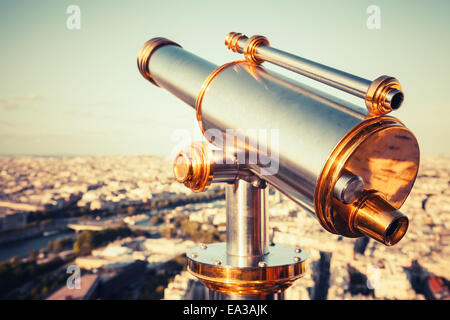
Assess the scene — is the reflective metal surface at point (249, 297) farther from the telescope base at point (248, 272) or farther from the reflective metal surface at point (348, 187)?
the reflective metal surface at point (348, 187)

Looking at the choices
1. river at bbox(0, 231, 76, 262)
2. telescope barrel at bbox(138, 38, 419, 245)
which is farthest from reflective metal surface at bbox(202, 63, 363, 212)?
river at bbox(0, 231, 76, 262)

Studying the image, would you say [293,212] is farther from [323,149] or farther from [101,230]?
[323,149]

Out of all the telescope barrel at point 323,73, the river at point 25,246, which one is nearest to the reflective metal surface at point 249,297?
the telescope barrel at point 323,73

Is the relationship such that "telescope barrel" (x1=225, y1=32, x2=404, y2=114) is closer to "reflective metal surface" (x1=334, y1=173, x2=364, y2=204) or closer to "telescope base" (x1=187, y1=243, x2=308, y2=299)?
"reflective metal surface" (x1=334, y1=173, x2=364, y2=204)

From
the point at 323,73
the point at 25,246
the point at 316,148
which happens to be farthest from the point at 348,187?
the point at 25,246

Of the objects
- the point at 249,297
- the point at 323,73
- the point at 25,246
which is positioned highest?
the point at 323,73

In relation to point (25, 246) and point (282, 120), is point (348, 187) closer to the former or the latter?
point (282, 120)

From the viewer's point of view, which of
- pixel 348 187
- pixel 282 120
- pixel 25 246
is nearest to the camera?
pixel 348 187

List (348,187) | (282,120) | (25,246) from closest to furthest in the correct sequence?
(348,187) < (282,120) < (25,246)
